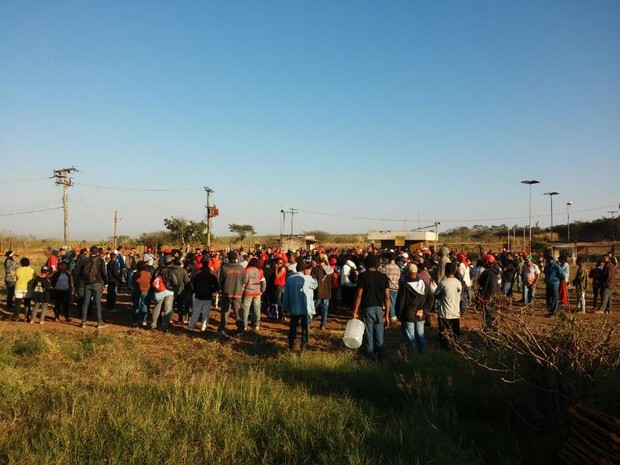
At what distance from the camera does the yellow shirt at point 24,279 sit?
11938 mm

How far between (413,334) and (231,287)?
14.2 feet

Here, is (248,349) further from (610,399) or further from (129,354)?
(610,399)

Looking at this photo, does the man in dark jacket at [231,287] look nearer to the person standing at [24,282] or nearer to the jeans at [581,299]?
the person standing at [24,282]

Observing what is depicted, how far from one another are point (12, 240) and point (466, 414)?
55.4m

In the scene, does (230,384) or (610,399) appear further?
(230,384)

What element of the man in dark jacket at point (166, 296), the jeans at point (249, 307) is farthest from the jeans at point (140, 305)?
the jeans at point (249, 307)

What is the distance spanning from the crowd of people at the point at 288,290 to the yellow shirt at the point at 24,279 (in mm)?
23

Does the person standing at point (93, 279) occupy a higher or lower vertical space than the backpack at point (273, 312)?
higher

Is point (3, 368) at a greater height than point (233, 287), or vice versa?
point (233, 287)

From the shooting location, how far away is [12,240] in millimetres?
49250

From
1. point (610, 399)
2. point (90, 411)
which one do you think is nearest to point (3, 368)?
point (90, 411)

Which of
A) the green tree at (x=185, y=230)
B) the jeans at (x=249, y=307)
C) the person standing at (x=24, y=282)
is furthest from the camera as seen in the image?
the green tree at (x=185, y=230)

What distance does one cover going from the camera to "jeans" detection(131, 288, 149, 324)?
12023 millimetres

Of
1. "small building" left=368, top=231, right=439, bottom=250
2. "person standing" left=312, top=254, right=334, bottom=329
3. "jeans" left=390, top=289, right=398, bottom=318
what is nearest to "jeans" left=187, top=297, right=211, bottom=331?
"person standing" left=312, top=254, right=334, bottom=329
